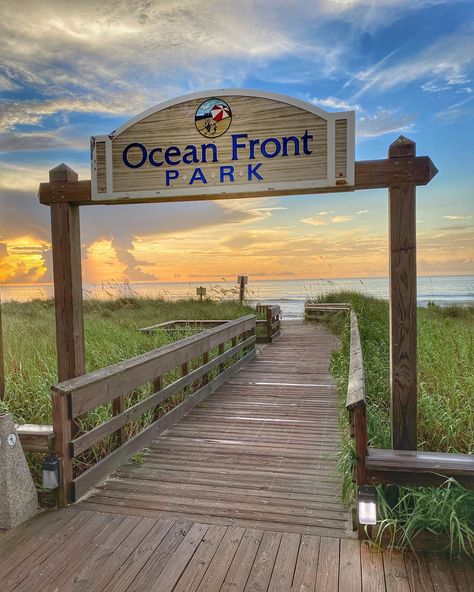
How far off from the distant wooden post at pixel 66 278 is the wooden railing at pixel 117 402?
0.31m

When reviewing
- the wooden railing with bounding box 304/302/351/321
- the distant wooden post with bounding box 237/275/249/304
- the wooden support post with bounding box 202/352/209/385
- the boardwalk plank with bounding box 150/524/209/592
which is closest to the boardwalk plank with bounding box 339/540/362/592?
the boardwalk plank with bounding box 150/524/209/592

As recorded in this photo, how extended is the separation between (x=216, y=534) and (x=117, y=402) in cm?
145

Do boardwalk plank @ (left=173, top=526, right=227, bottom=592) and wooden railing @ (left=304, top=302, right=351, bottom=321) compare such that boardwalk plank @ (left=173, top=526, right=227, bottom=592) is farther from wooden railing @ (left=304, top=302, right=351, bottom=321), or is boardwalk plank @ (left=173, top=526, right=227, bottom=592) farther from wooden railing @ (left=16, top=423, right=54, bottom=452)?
wooden railing @ (left=304, top=302, right=351, bottom=321)

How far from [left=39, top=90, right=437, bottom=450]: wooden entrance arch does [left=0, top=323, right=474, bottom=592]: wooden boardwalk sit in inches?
32.5

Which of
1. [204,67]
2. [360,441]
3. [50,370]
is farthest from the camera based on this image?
[204,67]

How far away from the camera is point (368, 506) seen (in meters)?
2.42

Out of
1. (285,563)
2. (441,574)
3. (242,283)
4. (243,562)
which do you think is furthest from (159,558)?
(242,283)

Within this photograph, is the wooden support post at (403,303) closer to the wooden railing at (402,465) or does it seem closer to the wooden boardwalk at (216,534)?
the wooden railing at (402,465)

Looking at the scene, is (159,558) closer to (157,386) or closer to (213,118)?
(157,386)

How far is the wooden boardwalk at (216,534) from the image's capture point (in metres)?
2.16

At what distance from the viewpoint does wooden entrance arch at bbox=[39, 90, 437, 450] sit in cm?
289

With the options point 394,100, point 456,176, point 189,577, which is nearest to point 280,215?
point 456,176

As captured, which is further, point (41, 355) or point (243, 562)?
point (41, 355)

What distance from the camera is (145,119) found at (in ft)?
11.2
